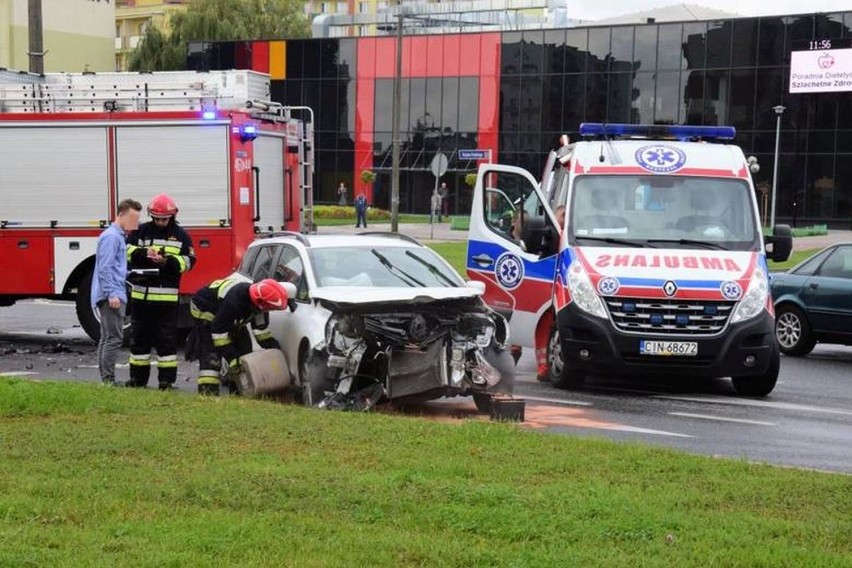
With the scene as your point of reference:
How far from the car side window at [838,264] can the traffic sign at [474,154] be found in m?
41.8

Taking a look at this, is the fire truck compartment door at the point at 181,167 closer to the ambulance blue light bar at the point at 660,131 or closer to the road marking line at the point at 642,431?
the ambulance blue light bar at the point at 660,131

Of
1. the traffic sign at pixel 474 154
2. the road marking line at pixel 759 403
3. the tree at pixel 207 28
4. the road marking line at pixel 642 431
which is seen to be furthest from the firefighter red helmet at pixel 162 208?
the tree at pixel 207 28

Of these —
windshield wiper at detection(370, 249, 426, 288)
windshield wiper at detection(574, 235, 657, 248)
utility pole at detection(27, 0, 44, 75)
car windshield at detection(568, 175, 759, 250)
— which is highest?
utility pole at detection(27, 0, 44, 75)

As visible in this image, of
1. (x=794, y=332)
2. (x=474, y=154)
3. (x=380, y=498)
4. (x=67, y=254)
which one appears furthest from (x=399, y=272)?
(x=474, y=154)

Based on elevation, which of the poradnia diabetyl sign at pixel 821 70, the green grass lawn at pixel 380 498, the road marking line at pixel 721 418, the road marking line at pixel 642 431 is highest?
the poradnia diabetyl sign at pixel 821 70

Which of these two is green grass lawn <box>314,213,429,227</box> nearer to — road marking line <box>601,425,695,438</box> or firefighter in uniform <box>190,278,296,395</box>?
firefighter in uniform <box>190,278,296,395</box>

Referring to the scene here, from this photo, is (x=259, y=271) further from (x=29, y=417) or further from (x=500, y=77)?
(x=500, y=77)

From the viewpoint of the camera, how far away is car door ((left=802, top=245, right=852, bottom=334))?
1625 cm

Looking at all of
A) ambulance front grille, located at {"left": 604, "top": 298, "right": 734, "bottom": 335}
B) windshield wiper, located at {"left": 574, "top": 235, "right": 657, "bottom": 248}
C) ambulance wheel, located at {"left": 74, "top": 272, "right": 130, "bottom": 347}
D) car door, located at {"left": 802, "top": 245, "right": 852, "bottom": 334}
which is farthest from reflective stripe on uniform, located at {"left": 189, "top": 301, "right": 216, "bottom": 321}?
car door, located at {"left": 802, "top": 245, "right": 852, "bottom": 334}

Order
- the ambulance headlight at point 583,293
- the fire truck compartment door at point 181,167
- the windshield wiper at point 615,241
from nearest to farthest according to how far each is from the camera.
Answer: the ambulance headlight at point 583,293 → the windshield wiper at point 615,241 → the fire truck compartment door at point 181,167

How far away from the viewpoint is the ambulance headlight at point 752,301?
12.5 m

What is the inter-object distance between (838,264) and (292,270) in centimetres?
806

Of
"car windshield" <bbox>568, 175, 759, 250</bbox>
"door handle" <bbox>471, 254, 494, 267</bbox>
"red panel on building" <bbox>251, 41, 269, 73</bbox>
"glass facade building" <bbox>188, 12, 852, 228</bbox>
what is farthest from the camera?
"red panel on building" <bbox>251, 41, 269, 73</bbox>

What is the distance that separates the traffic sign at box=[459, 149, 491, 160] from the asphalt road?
4177 centimetres
